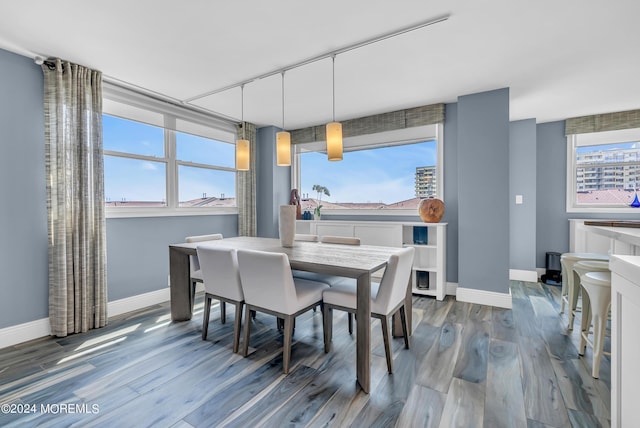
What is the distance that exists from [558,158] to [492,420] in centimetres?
443

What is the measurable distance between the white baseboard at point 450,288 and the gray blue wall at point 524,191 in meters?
1.49

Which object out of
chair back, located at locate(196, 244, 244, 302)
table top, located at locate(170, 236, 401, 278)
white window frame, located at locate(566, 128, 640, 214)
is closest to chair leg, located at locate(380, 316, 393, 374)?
table top, located at locate(170, 236, 401, 278)

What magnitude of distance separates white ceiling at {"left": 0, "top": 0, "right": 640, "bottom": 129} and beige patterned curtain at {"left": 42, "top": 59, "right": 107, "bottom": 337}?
0.80ft

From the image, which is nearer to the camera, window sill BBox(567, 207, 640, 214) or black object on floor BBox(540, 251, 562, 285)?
window sill BBox(567, 207, 640, 214)

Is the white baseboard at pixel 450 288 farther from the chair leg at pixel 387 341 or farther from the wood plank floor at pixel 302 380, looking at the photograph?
the chair leg at pixel 387 341

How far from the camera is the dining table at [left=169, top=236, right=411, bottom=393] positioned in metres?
1.72

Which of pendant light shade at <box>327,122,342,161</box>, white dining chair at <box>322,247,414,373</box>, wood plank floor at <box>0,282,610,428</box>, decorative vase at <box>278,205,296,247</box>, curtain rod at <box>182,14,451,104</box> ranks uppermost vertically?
curtain rod at <box>182,14,451,104</box>

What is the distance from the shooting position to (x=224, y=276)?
219cm

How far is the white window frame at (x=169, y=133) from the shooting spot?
3023 millimetres

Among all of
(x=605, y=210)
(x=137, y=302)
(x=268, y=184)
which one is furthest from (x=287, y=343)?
(x=605, y=210)

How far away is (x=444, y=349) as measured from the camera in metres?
2.22

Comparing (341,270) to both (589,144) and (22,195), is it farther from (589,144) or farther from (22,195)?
(589,144)

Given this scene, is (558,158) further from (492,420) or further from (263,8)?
(263,8)

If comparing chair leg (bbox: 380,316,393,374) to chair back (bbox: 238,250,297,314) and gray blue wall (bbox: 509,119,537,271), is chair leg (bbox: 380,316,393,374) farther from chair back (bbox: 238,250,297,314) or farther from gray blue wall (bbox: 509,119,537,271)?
gray blue wall (bbox: 509,119,537,271)
